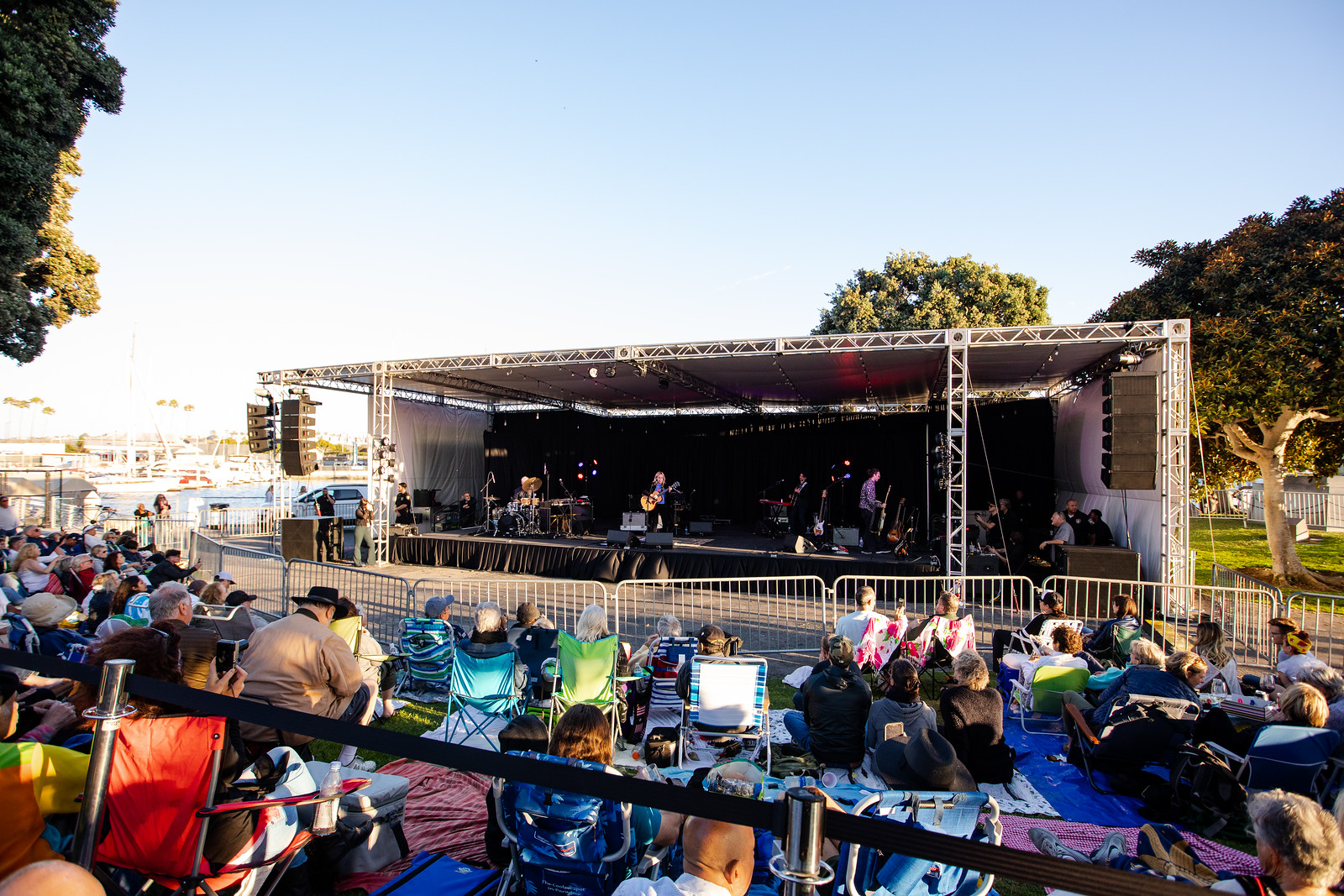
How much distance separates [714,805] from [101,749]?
1512mm

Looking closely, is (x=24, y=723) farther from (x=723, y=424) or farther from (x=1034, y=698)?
(x=723, y=424)

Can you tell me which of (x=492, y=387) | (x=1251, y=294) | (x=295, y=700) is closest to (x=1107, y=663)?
(x=295, y=700)

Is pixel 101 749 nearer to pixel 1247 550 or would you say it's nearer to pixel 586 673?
pixel 586 673

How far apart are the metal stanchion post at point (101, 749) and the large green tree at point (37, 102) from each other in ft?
30.3

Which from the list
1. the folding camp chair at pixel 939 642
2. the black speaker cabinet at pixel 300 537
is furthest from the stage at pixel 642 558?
the folding camp chair at pixel 939 642

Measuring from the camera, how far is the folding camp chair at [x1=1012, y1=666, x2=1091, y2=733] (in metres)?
4.81

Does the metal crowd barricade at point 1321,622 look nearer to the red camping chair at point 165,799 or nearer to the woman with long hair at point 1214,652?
the woman with long hair at point 1214,652

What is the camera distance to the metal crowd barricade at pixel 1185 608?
23.0 ft

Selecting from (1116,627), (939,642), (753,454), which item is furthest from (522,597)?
(753,454)

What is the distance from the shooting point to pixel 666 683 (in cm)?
464

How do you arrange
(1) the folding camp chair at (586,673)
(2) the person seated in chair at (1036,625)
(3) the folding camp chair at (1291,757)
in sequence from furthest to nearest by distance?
(2) the person seated in chair at (1036,625) → (1) the folding camp chair at (586,673) → (3) the folding camp chair at (1291,757)

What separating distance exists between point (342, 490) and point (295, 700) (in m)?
18.3

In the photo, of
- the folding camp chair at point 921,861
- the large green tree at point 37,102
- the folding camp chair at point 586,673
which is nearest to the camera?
the folding camp chair at point 921,861

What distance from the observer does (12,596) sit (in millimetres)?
5547
